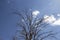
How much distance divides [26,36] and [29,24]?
Result: 4.96ft

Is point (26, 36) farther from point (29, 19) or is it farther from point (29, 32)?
point (29, 19)

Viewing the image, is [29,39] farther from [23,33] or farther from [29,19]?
[29,19]

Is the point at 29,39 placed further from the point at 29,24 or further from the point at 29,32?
the point at 29,24

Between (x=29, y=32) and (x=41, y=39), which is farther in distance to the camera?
(x=41, y=39)

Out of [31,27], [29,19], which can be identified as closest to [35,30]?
[31,27]

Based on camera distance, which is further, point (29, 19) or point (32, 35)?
point (29, 19)

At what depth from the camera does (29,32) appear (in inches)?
707

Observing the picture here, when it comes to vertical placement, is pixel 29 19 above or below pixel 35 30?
above

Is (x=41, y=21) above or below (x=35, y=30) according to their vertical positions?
above

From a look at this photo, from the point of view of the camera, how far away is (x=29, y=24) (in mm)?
19094

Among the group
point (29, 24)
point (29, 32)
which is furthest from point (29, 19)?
point (29, 32)

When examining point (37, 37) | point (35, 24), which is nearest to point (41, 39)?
point (37, 37)

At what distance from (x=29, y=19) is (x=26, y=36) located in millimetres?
2240

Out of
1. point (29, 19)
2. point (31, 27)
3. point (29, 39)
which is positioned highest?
point (29, 19)
